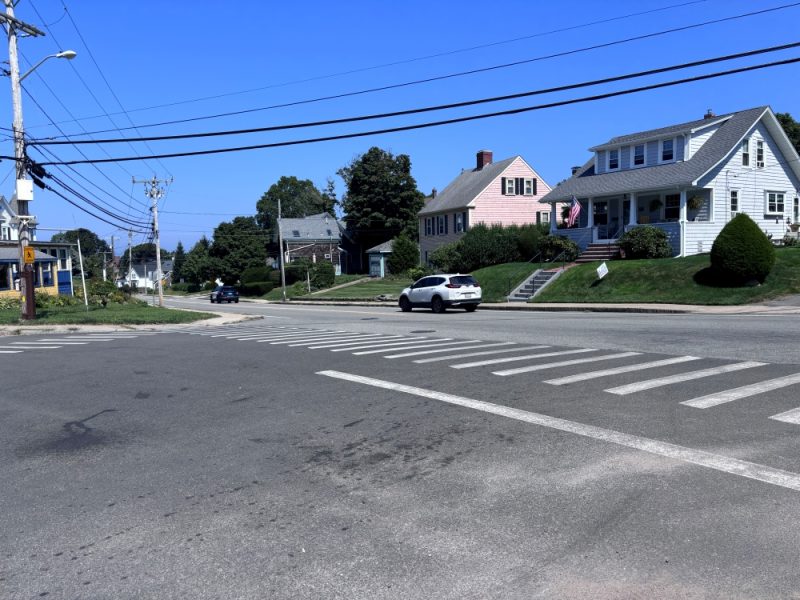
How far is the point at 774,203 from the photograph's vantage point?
118 feet

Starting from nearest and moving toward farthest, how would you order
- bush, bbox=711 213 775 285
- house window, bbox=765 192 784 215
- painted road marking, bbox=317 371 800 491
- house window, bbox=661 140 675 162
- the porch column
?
painted road marking, bbox=317 371 800 491 → bush, bbox=711 213 775 285 → the porch column → house window, bbox=765 192 784 215 → house window, bbox=661 140 675 162

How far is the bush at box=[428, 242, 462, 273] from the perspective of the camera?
4319 cm

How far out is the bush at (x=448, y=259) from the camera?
1700 inches

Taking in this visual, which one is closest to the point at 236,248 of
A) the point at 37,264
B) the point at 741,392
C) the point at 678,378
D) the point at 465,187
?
the point at 37,264

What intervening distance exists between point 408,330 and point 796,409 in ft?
42.6

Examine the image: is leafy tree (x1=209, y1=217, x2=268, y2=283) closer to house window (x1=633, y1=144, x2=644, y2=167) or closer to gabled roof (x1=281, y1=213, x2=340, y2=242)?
gabled roof (x1=281, y1=213, x2=340, y2=242)

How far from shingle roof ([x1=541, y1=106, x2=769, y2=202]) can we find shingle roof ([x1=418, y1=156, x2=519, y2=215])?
1363 cm

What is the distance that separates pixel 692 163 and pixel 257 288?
157ft

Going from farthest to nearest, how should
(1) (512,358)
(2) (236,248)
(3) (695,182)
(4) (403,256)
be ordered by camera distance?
(2) (236,248)
(4) (403,256)
(3) (695,182)
(1) (512,358)

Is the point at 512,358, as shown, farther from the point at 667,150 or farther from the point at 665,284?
the point at 667,150

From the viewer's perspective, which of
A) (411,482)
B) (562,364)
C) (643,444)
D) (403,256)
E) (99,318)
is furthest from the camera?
(403,256)

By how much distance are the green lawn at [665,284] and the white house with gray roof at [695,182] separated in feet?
12.0

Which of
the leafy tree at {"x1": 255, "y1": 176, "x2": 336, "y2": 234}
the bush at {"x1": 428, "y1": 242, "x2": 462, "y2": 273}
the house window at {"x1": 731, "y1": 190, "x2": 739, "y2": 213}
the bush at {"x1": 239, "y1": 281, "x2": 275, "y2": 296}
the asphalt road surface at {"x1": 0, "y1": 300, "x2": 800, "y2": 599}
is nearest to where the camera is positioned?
the asphalt road surface at {"x1": 0, "y1": 300, "x2": 800, "y2": 599}

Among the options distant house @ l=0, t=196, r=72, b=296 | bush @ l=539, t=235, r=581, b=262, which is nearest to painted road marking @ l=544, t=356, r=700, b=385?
bush @ l=539, t=235, r=581, b=262
